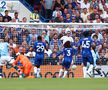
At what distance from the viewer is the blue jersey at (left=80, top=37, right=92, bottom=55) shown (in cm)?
1199

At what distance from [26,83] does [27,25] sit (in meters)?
3.19

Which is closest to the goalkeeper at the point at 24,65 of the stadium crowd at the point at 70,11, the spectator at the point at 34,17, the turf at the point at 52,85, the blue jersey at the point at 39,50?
the blue jersey at the point at 39,50

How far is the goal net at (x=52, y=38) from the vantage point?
11625mm

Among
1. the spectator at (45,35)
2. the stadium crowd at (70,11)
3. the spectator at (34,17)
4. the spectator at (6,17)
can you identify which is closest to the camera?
the spectator at (45,35)

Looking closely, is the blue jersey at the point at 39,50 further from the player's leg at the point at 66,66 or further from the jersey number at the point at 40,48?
the player's leg at the point at 66,66

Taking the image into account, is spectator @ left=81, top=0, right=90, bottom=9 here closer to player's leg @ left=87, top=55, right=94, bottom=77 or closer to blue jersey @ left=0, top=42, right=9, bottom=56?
player's leg @ left=87, top=55, right=94, bottom=77

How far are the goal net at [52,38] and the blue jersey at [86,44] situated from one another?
0.49 feet

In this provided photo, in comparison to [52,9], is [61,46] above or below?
below

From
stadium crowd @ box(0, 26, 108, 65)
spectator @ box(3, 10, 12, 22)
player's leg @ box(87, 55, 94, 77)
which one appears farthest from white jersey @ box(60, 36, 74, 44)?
spectator @ box(3, 10, 12, 22)

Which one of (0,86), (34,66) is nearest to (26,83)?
(0,86)

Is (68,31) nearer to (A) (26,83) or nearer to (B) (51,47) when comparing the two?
(B) (51,47)

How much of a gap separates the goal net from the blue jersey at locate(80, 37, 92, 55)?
0.15m

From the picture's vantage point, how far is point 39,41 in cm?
1203

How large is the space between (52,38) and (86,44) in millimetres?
885
